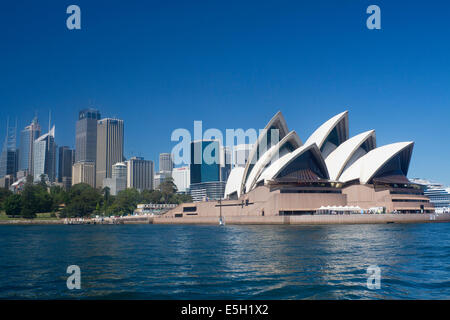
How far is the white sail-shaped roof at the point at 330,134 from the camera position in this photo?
78312 mm

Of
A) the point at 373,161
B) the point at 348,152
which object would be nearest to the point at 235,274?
the point at 373,161

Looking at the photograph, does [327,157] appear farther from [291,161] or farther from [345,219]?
[345,219]

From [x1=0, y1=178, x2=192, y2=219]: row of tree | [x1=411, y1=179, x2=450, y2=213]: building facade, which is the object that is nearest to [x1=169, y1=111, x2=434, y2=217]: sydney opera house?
[x1=411, y1=179, x2=450, y2=213]: building facade

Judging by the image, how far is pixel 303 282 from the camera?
15672 mm

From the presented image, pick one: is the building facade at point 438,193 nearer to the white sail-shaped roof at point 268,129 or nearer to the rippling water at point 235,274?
the white sail-shaped roof at point 268,129

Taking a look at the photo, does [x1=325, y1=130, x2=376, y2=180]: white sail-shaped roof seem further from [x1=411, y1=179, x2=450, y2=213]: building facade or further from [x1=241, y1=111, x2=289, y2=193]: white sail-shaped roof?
[x1=411, y1=179, x2=450, y2=213]: building facade

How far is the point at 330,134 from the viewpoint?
81.1m

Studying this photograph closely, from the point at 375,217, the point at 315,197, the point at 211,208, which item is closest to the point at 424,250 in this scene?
the point at 375,217

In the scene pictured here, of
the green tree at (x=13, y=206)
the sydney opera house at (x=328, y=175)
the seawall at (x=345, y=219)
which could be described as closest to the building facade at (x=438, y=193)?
the sydney opera house at (x=328, y=175)

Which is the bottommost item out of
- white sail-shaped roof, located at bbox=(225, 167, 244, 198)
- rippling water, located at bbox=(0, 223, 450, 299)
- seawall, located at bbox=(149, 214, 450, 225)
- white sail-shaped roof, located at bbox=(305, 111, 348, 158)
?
seawall, located at bbox=(149, 214, 450, 225)

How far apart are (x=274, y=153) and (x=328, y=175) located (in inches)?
429

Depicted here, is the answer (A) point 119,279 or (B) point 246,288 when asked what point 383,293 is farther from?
(A) point 119,279

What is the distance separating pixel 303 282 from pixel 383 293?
3008mm

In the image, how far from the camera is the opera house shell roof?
245 ft
